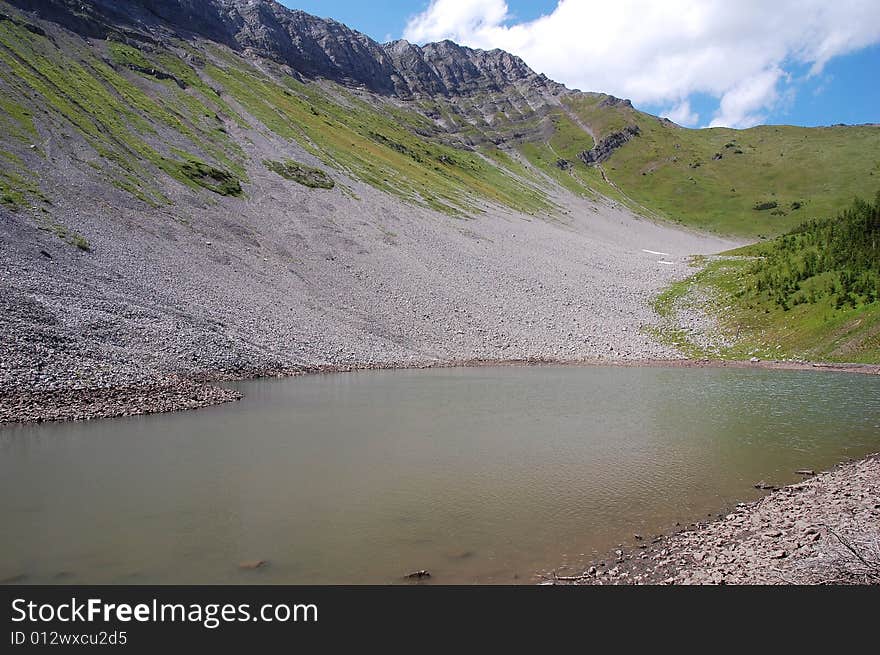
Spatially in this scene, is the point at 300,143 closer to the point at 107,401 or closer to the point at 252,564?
the point at 107,401

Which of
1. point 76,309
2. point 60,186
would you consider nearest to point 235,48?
point 60,186

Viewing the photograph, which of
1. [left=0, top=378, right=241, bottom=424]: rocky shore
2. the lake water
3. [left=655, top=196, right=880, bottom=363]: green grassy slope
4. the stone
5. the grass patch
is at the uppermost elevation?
the grass patch

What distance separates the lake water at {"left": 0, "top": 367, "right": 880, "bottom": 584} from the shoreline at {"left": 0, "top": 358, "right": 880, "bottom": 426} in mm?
1193

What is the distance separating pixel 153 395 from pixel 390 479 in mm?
16965

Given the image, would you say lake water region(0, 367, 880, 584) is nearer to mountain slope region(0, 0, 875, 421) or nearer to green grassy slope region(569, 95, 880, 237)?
mountain slope region(0, 0, 875, 421)

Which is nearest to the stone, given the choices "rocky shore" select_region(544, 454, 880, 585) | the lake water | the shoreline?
the lake water

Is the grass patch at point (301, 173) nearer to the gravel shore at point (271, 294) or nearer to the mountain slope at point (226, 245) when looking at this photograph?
the mountain slope at point (226, 245)

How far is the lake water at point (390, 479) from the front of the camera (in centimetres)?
1237

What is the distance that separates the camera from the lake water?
487 inches

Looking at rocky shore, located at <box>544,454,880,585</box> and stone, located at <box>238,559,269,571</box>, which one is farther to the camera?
stone, located at <box>238,559,269,571</box>

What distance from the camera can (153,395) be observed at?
28.8 m
